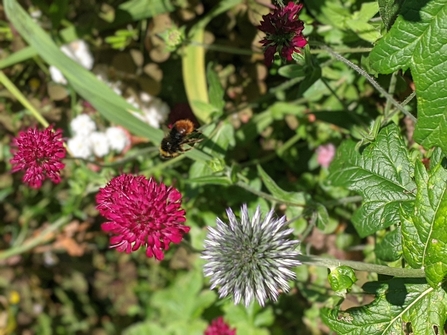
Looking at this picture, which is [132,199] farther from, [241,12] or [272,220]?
[241,12]

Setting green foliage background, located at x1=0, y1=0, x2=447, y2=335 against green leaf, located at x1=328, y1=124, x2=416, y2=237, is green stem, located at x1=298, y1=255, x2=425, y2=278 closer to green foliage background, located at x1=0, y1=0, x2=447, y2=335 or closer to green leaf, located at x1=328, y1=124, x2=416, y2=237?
green foliage background, located at x1=0, y1=0, x2=447, y2=335

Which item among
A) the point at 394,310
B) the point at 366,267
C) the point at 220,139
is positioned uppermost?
the point at 220,139

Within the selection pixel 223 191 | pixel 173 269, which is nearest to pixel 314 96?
pixel 223 191

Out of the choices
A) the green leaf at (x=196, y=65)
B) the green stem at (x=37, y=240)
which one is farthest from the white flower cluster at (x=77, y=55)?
the green stem at (x=37, y=240)

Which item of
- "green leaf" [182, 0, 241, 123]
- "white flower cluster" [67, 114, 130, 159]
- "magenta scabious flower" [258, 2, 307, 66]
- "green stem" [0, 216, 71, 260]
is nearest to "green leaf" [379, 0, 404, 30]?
"magenta scabious flower" [258, 2, 307, 66]

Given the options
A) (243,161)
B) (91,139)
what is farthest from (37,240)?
(243,161)

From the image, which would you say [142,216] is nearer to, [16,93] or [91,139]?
[91,139]
